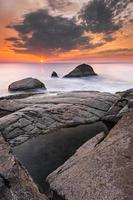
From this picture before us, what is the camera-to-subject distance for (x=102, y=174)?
206 inches

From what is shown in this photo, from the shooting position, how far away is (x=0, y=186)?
15.4 ft

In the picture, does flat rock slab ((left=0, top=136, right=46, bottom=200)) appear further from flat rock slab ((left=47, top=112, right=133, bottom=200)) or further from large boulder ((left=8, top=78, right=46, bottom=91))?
large boulder ((left=8, top=78, right=46, bottom=91))

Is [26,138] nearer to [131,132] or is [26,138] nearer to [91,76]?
[131,132]

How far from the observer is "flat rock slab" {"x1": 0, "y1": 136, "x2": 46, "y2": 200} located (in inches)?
181

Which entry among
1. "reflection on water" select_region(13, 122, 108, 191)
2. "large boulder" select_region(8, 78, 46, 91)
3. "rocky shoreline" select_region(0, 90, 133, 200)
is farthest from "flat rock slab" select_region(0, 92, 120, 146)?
"large boulder" select_region(8, 78, 46, 91)

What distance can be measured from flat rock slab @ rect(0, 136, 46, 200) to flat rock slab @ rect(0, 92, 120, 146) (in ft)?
9.11

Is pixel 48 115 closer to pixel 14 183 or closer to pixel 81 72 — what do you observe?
pixel 14 183

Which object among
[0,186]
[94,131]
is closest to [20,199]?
[0,186]

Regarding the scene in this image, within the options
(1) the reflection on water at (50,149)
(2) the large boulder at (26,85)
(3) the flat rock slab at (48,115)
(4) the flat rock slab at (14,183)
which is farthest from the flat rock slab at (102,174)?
(2) the large boulder at (26,85)

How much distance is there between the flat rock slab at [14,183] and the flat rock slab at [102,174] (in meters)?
0.65

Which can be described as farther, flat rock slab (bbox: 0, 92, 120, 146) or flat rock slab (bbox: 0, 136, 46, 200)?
flat rock slab (bbox: 0, 92, 120, 146)

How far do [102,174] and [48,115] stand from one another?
15.4 feet

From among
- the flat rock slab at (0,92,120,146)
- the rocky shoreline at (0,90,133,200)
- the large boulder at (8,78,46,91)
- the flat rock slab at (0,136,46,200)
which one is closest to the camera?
the flat rock slab at (0,136,46,200)

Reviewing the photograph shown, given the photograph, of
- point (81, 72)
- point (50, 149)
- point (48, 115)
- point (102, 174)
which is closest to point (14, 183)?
point (102, 174)
